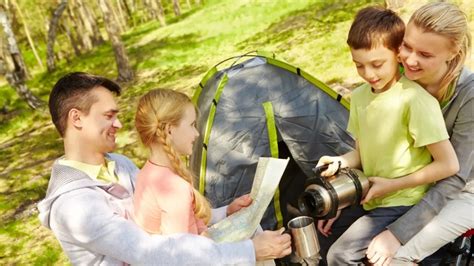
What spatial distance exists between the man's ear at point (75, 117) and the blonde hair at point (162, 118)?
0.89 ft

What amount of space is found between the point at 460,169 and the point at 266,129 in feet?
5.38

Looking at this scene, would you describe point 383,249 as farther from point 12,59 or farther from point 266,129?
point 12,59

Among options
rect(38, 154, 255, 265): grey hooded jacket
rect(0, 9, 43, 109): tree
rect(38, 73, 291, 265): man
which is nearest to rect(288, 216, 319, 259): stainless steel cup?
rect(38, 73, 291, 265): man

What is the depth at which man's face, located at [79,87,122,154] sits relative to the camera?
2.05 m

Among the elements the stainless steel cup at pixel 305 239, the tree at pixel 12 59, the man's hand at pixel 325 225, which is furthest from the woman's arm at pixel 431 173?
the tree at pixel 12 59

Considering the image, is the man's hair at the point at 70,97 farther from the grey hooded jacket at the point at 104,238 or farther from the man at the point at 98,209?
the grey hooded jacket at the point at 104,238

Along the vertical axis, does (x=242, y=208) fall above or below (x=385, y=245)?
above

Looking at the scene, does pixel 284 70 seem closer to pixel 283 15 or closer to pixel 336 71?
pixel 336 71

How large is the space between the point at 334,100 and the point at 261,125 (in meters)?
0.65

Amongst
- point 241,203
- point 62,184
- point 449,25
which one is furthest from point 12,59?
point 449,25

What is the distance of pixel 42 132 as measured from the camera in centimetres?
915

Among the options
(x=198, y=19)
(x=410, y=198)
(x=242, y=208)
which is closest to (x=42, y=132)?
(x=242, y=208)

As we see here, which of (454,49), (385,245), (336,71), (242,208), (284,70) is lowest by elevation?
(336,71)

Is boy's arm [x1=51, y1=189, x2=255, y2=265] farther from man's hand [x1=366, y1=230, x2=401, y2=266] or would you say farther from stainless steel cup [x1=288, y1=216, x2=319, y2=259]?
man's hand [x1=366, y1=230, x2=401, y2=266]
